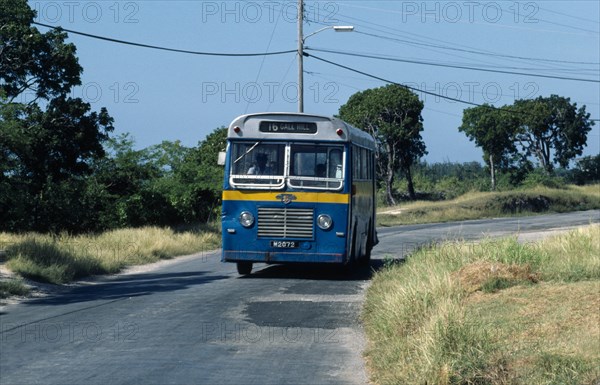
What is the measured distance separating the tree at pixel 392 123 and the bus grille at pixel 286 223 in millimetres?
46041

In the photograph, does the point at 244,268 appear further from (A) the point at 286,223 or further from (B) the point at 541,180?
(B) the point at 541,180

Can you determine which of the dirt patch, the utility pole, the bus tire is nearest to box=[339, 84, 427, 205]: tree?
the utility pole

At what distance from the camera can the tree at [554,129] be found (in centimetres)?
7906

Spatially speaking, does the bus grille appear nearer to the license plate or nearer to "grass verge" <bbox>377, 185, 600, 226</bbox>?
the license plate

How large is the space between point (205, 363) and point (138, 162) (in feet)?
86.5

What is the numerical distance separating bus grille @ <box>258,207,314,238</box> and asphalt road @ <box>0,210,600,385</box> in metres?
→ 0.98

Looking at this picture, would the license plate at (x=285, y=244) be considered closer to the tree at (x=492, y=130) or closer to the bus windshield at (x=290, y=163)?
the bus windshield at (x=290, y=163)

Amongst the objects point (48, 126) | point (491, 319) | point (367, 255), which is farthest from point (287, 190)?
point (48, 126)

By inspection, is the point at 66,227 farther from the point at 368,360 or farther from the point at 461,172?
the point at 461,172

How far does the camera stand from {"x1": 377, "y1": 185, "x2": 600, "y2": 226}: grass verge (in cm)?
5389

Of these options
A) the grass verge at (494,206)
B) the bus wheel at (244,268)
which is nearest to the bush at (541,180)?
the grass verge at (494,206)

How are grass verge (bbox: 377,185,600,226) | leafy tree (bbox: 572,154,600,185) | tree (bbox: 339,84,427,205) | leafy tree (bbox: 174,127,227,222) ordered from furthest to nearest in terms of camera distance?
leafy tree (bbox: 572,154,600,185) < tree (bbox: 339,84,427,205) < grass verge (bbox: 377,185,600,226) < leafy tree (bbox: 174,127,227,222)

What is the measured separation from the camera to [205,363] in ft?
32.2

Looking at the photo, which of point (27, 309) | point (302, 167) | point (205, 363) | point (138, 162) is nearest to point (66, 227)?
point (138, 162)
